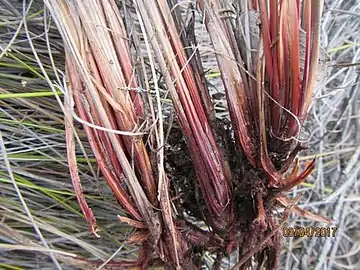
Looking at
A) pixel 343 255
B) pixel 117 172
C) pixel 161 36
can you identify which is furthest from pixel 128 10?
pixel 343 255

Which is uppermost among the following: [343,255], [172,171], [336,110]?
[172,171]

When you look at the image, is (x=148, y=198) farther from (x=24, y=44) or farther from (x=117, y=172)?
(x=24, y=44)

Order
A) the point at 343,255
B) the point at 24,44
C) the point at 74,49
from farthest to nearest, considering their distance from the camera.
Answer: the point at 343,255, the point at 24,44, the point at 74,49

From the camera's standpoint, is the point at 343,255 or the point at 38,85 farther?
the point at 343,255
